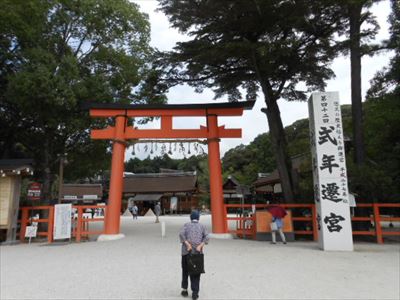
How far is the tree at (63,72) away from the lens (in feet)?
37.1

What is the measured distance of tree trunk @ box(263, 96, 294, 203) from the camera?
12.8 m

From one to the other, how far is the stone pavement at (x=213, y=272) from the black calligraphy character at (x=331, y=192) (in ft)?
4.74

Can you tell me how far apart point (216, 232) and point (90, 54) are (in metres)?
9.05

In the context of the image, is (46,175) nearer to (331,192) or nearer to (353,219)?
(331,192)

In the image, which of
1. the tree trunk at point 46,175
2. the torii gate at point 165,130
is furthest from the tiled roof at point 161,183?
the torii gate at point 165,130

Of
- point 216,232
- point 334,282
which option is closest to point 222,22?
point 216,232

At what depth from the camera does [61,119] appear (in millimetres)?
12523

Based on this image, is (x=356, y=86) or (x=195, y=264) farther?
(x=356, y=86)

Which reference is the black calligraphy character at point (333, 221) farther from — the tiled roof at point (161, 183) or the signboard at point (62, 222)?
the tiled roof at point (161, 183)

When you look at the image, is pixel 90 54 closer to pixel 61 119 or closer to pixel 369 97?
pixel 61 119

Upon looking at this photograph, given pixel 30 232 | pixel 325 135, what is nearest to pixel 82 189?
pixel 30 232

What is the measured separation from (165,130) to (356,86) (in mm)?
7615

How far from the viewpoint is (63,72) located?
11766mm

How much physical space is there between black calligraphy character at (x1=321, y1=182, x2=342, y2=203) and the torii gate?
12.2 feet
